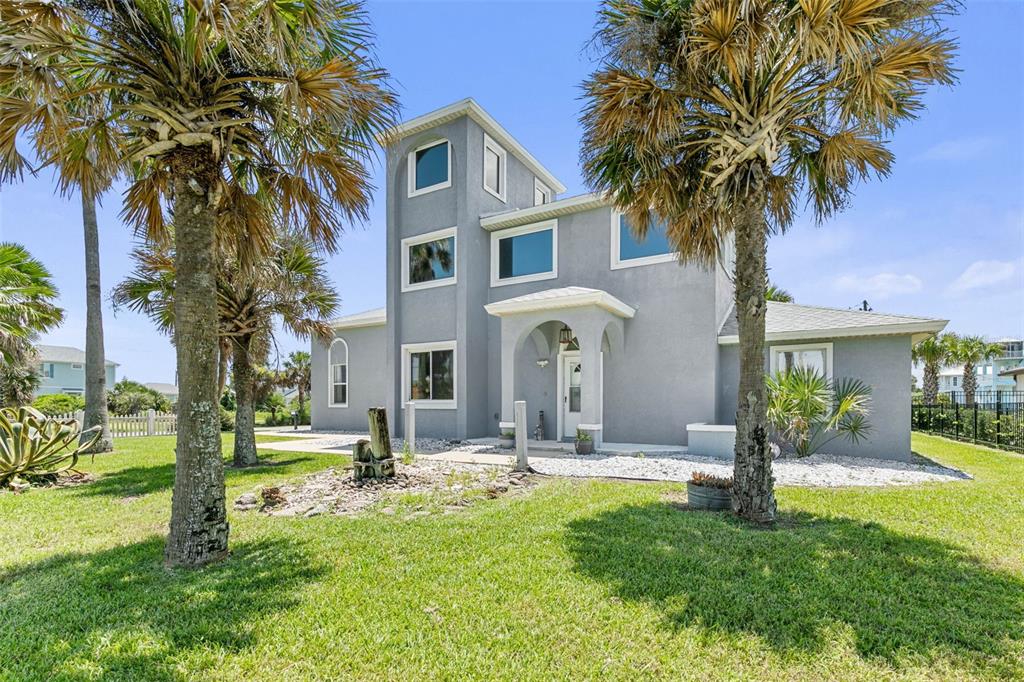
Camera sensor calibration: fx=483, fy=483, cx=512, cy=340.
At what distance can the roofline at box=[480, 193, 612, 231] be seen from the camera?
1448 centimetres

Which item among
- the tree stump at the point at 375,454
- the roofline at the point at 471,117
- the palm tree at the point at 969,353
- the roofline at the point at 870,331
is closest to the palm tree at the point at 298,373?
the roofline at the point at 471,117

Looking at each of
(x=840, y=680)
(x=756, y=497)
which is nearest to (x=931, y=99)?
(x=756, y=497)

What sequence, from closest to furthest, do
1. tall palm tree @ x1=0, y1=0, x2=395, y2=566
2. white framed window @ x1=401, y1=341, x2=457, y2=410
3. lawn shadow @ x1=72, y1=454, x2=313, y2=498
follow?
tall palm tree @ x1=0, y1=0, x2=395, y2=566, lawn shadow @ x1=72, y1=454, x2=313, y2=498, white framed window @ x1=401, y1=341, x2=457, y2=410

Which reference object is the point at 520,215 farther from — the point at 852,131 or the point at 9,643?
the point at 9,643

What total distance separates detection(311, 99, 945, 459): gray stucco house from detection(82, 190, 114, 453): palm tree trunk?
7.71m

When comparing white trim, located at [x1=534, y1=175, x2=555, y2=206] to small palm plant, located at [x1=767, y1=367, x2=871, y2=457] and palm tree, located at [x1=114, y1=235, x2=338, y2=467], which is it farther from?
small palm plant, located at [x1=767, y1=367, x2=871, y2=457]

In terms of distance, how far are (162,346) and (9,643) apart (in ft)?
29.7

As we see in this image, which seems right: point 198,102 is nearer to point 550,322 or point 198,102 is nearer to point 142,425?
point 550,322

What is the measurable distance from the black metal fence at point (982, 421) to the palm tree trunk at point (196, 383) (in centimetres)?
1621

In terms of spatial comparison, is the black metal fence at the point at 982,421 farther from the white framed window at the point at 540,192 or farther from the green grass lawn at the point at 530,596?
Result: the white framed window at the point at 540,192

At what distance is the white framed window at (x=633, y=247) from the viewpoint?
13680 millimetres

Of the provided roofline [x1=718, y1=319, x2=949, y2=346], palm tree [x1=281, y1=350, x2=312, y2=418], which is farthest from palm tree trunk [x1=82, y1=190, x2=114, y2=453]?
roofline [x1=718, y1=319, x2=949, y2=346]

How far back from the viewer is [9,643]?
3.48 meters

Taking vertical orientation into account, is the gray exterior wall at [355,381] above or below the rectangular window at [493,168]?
below
